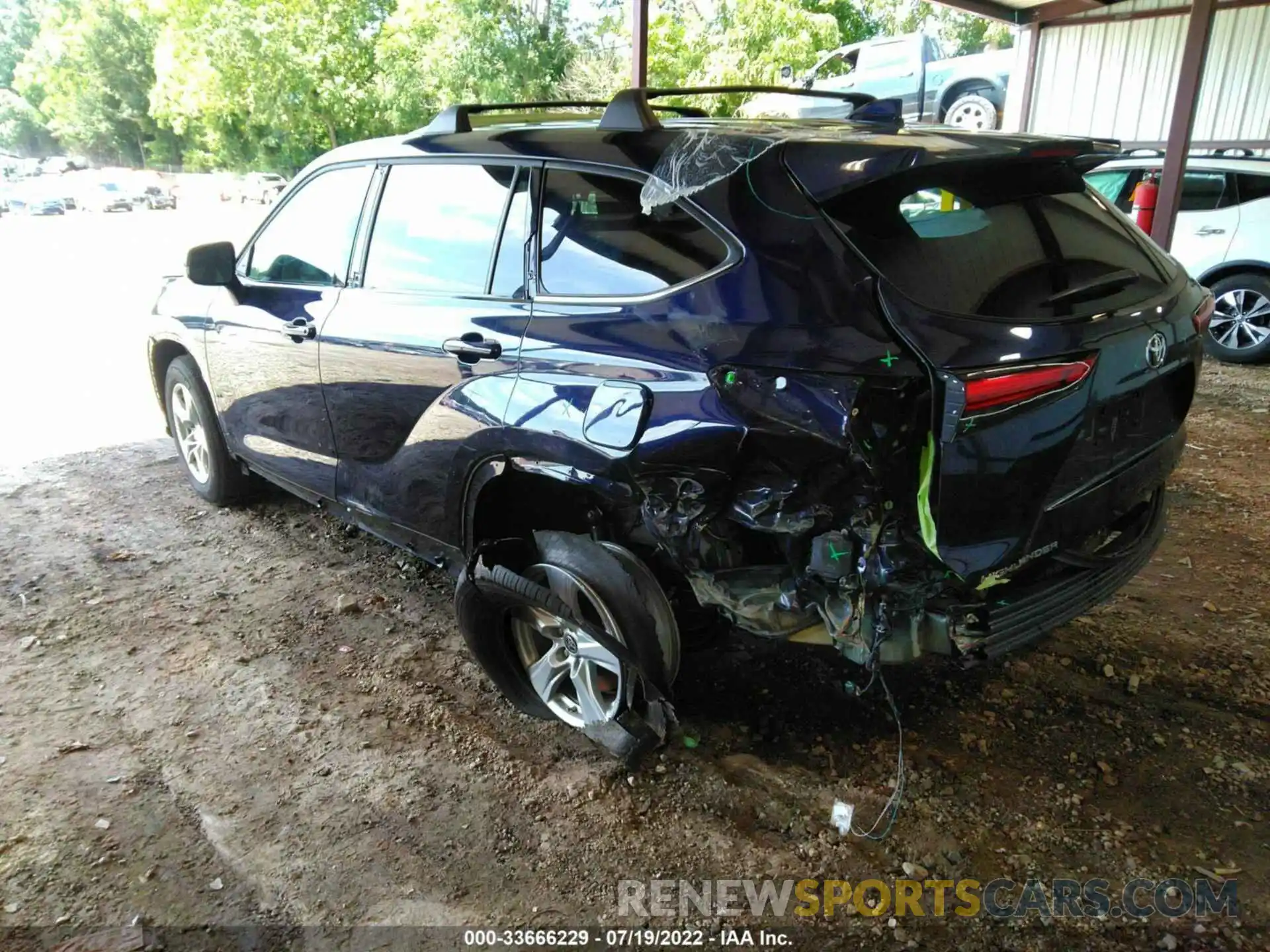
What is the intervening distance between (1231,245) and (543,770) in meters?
7.44

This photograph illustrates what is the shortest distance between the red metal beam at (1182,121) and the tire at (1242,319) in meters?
0.65

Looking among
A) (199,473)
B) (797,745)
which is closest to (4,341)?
(199,473)

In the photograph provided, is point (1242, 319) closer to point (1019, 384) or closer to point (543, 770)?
point (1019, 384)

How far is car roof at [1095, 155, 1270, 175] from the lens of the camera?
7316 mm

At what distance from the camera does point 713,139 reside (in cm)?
242

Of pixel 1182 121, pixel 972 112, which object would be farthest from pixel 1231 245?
pixel 972 112

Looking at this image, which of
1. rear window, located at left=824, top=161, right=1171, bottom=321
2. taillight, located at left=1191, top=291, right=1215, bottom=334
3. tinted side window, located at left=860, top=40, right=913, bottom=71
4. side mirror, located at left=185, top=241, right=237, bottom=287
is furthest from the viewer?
tinted side window, located at left=860, top=40, right=913, bottom=71

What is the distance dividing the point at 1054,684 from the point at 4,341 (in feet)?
35.5

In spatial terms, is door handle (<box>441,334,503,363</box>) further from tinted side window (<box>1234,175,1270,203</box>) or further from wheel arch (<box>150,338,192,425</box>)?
tinted side window (<box>1234,175,1270,203</box>)

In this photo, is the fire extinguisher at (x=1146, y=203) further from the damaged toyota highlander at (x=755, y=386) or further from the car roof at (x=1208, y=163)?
the damaged toyota highlander at (x=755, y=386)

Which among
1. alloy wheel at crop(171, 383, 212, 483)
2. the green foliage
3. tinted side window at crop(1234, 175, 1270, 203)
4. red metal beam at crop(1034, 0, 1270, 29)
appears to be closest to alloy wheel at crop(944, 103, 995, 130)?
red metal beam at crop(1034, 0, 1270, 29)

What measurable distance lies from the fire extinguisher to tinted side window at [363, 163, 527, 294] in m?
6.99

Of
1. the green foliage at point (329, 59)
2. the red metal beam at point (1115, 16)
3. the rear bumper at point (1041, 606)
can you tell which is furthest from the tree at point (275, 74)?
the rear bumper at point (1041, 606)

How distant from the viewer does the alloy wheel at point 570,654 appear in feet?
8.49
